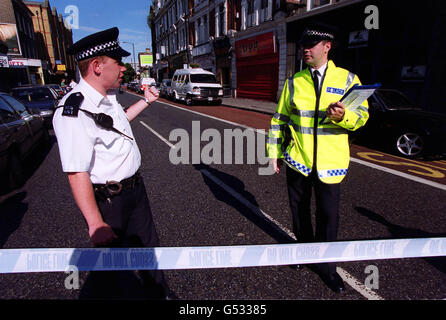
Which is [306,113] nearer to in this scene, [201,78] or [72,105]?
[72,105]

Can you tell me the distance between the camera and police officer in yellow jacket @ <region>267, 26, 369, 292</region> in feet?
6.84

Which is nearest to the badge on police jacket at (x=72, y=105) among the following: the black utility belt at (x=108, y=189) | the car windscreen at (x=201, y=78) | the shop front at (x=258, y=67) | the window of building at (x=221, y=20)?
the black utility belt at (x=108, y=189)

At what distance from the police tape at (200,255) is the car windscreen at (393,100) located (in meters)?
6.10

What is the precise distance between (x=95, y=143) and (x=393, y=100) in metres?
7.86

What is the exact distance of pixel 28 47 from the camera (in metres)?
36.6

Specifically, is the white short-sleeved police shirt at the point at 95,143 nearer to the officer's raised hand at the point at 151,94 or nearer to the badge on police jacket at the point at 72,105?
the badge on police jacket at the point at 72,105

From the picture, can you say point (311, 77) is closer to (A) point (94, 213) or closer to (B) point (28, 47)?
(A) point (94, 213)

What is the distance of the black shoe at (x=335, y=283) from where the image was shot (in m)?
2.28

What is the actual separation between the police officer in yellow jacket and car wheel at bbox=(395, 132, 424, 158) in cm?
537

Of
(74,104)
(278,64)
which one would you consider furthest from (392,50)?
(74,104)

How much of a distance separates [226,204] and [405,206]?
2.58m

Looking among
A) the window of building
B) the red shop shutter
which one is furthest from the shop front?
the window of building

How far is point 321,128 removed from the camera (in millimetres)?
2119

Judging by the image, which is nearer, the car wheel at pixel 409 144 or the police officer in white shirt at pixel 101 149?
the police officer in white shirt at pixel 101 149
